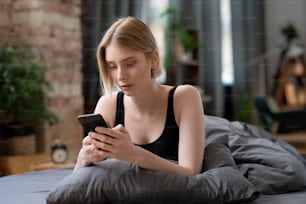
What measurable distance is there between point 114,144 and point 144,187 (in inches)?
4.1

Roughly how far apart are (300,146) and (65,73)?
1.49 meters

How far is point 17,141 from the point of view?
218cm

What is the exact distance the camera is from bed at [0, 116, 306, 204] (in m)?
0.85

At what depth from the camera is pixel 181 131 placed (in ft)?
3.44

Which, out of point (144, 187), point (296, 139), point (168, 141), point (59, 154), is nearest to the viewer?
point (144, 187)

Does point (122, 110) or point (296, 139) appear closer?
point (122, 110)

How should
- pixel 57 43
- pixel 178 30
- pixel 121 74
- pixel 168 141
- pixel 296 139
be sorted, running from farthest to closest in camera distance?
1. pixel 178 30
2. pixel 296 139
3. pixel 57 43
4. pixel 168 141
5. pixel 121 74

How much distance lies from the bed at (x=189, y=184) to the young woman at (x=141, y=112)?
0.04 metres

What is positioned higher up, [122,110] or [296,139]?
[122,110]

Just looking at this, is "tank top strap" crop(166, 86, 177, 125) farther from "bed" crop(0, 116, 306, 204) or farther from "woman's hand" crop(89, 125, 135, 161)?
"woman's hand" crop(89, 125, 135, 161)

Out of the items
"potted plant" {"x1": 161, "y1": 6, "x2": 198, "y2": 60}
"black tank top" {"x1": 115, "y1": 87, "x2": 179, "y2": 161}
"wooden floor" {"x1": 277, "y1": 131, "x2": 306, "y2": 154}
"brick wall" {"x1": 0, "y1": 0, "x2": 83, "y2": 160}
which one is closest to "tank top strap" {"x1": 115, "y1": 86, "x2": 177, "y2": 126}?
"black tank top" {"x1": 115, "y1": 87, "x2": 179, "y2": 161}

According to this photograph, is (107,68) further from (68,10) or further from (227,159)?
(68,10)

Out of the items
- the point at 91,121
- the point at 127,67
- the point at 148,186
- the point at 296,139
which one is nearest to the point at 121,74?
the point at 127,67

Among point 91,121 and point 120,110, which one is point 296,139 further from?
point 91,121
